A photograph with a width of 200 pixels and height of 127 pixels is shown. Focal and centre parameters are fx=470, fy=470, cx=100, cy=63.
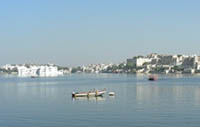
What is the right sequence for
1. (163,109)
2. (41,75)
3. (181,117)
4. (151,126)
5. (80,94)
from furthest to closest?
(41,75), (80,94), (163,109), (181,117), (151,126)

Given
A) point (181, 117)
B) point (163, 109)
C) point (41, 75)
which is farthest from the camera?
point (41, 75)

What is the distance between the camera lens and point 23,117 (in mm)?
32281

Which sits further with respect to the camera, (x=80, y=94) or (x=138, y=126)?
(x=80, y=94)

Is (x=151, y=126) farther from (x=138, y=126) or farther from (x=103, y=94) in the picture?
(x=103, y=94)

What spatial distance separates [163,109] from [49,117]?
9000 millimetres

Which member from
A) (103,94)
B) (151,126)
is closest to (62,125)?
(151,126)

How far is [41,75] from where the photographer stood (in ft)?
630

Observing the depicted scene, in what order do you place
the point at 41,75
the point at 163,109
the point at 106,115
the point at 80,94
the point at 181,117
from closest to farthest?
the point at 181,117 < the point at 106,115 < the point at 163,109 < the point at 80,94 < the point at 41,75

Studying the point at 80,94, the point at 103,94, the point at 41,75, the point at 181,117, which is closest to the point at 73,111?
the point at 181,117

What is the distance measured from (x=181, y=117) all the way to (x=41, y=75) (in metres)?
164

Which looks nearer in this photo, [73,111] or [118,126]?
[118,126]

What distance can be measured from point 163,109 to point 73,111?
22.5 ft

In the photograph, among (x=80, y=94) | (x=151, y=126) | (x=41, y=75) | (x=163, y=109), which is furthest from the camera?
(x=41, y=75)

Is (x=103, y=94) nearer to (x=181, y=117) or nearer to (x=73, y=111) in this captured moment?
(x=73, y=111)
